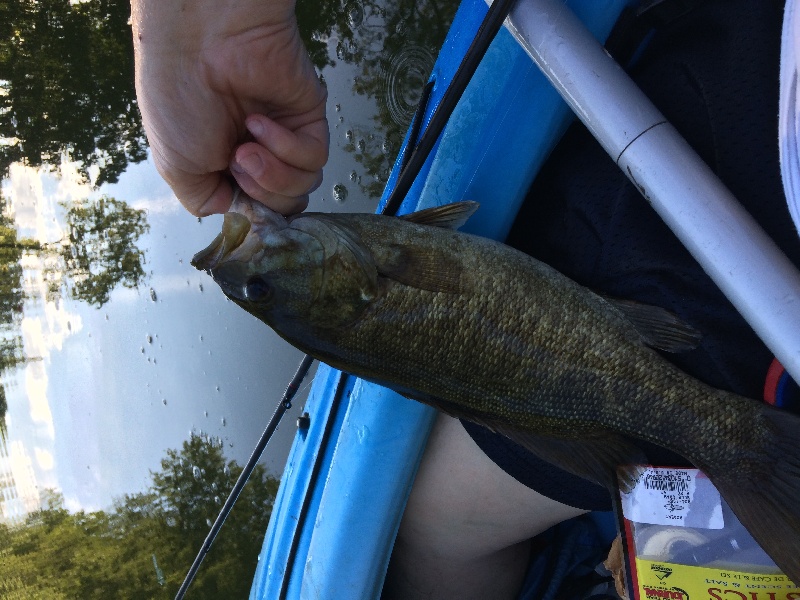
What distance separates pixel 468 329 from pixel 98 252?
14.4 feet

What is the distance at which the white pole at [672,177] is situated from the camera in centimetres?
75

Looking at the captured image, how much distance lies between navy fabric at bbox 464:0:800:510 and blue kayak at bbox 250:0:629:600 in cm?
9

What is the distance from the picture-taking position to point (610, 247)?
1057 millimetres

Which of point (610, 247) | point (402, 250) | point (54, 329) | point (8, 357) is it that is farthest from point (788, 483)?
point (8, 357)

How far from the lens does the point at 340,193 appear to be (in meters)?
2.64

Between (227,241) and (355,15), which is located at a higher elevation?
(355,15)

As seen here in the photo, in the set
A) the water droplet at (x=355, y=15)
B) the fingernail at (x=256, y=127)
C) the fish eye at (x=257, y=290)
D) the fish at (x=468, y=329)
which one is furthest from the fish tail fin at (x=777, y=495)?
the water droplet at (x=355, y=15)

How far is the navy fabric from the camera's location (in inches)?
35.0

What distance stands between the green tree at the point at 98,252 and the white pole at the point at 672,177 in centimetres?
339

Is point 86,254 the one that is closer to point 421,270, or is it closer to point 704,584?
point 421,270

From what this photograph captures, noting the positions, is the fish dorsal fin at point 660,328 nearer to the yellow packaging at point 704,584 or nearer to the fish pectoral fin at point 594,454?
the fish pectoral fin at point 594,454

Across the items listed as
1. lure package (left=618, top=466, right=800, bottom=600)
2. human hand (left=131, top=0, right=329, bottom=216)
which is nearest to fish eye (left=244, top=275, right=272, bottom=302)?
human hand (left=131, top=0, right=329, bottom=216)

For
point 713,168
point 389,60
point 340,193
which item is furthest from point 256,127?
point 389,60

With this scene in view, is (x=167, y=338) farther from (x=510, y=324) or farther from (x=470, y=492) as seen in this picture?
(x=510, y=324)
